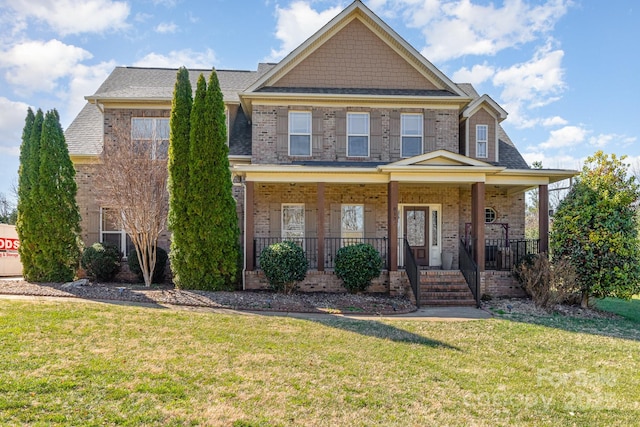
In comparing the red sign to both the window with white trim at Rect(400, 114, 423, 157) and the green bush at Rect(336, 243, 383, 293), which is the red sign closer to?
the green bush at Rect(336, 243, 383, 293)

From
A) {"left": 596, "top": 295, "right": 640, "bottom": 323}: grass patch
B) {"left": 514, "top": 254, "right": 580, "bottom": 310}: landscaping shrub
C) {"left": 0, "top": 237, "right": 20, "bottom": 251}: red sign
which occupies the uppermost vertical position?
{"left": 0, "top": 237, "right": 20, "bottom": 251}: red sign

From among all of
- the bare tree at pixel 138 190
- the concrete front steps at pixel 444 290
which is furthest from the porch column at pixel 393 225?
the bare tree at pixel 138 190

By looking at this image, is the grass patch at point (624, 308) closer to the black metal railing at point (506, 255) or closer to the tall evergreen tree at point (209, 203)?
the black metal railing at point (506, 255)

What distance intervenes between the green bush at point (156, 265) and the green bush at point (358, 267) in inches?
227

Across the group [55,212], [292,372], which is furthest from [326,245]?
[292,372]

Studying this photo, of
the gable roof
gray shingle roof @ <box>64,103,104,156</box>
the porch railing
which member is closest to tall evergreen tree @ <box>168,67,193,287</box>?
the porch railing

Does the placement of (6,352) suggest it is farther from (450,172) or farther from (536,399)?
(450,172)

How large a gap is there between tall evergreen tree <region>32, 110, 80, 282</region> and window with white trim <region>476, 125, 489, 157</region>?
524 inches

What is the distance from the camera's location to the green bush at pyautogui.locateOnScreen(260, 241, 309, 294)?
33.8 ft

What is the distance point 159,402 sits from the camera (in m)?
3.84

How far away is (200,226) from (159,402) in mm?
6780

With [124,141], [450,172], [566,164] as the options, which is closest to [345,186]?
[450,172]

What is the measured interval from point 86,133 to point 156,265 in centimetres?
620

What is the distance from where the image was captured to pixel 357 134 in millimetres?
13148
